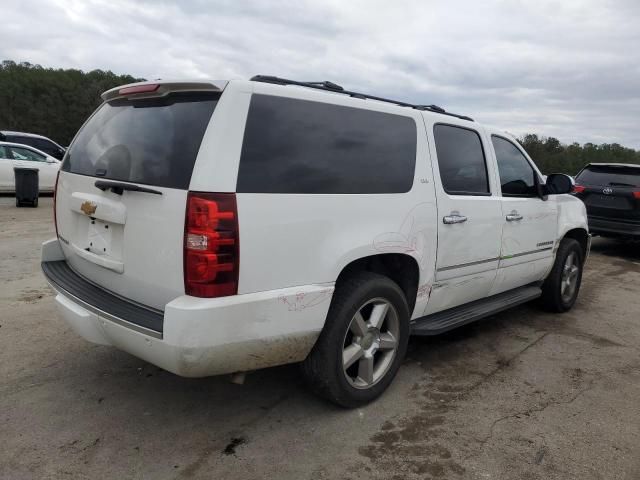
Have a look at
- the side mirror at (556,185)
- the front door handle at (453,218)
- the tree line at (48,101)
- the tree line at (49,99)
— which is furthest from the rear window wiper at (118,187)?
the tree line at (48,101)

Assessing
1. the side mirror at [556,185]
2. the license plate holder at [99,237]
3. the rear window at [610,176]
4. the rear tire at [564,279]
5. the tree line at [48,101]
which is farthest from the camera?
the tree line at [48,101]

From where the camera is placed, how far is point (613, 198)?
9062mm

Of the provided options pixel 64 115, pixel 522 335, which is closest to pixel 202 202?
pixel 522 335

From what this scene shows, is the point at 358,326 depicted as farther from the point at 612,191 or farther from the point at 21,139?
the point at 21,139

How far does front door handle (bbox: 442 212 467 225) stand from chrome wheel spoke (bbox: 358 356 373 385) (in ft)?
3.58

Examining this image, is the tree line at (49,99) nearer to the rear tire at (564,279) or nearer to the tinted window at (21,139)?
the tinted window at (21,139)

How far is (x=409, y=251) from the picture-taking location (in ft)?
10.5

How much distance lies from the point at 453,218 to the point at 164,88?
208 centimetres

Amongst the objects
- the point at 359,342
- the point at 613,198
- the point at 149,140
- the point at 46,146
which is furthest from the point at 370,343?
the point at 46,146

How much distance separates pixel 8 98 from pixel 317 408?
6335 cm

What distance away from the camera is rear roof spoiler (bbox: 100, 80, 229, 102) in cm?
247

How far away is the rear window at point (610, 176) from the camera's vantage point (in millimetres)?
9078

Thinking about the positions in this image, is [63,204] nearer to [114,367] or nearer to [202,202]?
[114,367]

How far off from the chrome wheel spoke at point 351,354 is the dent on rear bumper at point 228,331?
0.31 metres
